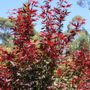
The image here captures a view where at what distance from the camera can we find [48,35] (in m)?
6.00

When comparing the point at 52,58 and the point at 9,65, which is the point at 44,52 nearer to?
the point at 52,58

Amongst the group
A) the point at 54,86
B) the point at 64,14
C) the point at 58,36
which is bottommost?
the point at 54,86

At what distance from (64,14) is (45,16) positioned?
1.10ft

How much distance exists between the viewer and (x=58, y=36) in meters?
6.05

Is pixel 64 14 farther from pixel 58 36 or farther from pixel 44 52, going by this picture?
pixel 44 52

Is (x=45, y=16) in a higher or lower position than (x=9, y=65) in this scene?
higher

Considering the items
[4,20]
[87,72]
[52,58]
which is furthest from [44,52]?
[4,20]

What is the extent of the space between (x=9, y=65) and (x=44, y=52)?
605 mm

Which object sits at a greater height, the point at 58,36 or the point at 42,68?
the point at 58,36

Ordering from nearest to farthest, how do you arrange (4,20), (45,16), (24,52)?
1. (24,52)
2. (45,16)
3. (4,20)

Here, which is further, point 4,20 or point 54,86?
point 4,20

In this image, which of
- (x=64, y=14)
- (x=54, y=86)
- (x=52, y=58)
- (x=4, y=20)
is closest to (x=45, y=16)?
(x=64, y=14)

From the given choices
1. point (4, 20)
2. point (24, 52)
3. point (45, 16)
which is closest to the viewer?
point (24, 52)

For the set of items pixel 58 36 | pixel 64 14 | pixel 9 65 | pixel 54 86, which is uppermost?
pixel 64 14
